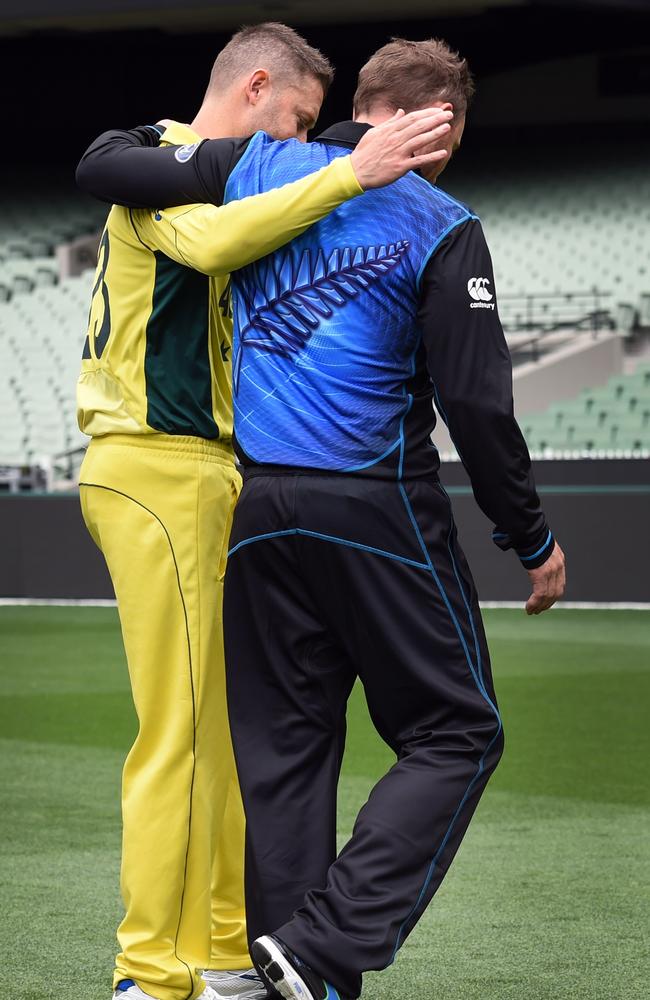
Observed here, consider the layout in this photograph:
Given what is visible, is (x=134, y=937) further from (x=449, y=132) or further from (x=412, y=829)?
(x=449, y=132)

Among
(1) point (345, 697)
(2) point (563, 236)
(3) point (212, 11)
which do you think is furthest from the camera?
(2) point (563, 236)

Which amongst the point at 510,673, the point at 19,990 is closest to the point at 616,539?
the point at 510,673

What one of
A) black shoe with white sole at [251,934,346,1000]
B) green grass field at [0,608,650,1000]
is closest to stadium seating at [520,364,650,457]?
green grass field at [0,608,650,1000]

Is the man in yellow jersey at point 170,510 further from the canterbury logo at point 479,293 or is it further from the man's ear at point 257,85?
the canterbury logo at point 479,293

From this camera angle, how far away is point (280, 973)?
8.71ft

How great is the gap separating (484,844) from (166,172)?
2.72m

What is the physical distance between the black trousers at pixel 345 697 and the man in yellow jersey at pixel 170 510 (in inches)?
6.0

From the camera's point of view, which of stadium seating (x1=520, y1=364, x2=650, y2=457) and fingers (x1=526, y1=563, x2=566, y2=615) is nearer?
fingers (x1=526, y1=563, x2=566, y2=615)

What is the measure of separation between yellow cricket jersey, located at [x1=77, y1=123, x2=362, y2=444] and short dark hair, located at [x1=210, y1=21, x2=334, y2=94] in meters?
0.16

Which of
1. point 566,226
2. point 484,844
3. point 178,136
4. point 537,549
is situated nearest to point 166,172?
point 178,136

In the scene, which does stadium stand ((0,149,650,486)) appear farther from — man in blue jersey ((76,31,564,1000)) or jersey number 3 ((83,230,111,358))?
man in blue jersey ((76,31,564,1000))

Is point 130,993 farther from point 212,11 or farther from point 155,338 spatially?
point 212,11

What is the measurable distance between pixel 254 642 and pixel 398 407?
1.82 feet

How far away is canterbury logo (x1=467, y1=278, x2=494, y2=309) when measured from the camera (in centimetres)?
273
